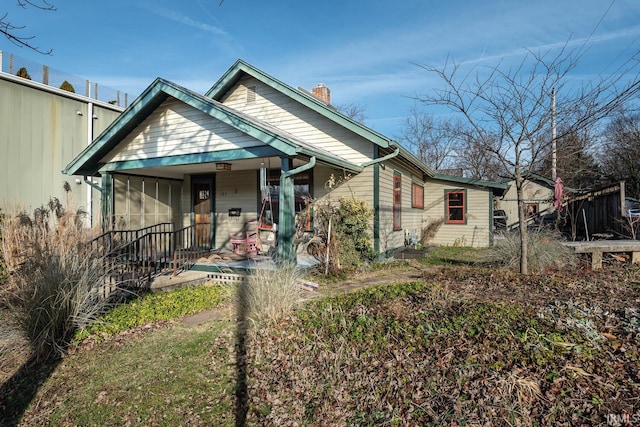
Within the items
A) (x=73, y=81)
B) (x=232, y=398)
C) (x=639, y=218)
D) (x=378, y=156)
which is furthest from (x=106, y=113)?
(x=639, y=218)

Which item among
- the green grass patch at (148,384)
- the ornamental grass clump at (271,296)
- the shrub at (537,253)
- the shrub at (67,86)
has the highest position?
the shrub at (67,86)

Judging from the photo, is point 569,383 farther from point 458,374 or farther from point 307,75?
point 307,75

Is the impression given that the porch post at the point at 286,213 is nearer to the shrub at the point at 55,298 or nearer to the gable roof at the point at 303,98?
the gable roof at the point at 303,98

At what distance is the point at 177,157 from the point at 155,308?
159 inches

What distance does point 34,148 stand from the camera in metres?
14.6

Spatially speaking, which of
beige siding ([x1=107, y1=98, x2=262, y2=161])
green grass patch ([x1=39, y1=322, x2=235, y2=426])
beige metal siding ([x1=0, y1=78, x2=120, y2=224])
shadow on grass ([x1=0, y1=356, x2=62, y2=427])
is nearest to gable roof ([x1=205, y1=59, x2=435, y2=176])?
beige siding ([x1=107, y1=98, x2=262, y2=161])

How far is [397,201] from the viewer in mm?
11492

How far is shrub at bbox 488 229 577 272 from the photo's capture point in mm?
7481

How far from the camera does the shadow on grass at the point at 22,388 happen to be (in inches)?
140

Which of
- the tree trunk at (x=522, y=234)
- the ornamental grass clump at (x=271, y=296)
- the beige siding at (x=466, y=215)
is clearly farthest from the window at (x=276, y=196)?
the beige siding at (x=466, y=215)

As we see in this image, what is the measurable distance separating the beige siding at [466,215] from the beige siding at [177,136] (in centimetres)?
982

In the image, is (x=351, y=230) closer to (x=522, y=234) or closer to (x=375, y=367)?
(x=522, y=234)

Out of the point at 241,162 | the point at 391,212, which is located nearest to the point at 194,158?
the point at 241,162

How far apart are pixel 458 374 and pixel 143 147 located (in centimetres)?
894
